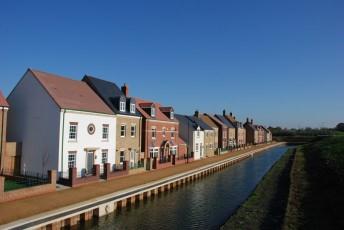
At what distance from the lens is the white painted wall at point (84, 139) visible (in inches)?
1126

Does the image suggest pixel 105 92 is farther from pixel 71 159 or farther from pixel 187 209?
pixel 187 209

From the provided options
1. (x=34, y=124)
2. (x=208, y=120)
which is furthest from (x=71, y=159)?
(x=208, y=120)

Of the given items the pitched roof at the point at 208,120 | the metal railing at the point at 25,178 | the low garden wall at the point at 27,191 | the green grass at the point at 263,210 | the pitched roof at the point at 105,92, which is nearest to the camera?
the green grass at the point at 263,210

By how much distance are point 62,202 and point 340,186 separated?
20920 millimetres

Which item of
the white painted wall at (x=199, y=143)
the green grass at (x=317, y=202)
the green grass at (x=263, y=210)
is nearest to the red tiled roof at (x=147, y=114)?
the white painted wall at (x=199, y=143)

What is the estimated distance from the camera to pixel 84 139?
31031 mm

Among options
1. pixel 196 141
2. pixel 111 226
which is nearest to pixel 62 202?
pixel 111 226

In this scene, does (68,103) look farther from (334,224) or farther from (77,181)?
(334,224)

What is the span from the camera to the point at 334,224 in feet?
57.8

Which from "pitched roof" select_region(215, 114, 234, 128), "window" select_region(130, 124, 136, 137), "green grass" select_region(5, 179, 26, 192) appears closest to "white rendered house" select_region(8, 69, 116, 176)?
"green grass" select_region(5, 179, 26, 192)

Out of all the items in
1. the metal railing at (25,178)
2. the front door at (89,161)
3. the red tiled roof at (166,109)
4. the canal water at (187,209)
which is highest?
the red tiled roof at (166,109)

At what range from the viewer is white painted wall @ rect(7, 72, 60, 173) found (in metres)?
28.6

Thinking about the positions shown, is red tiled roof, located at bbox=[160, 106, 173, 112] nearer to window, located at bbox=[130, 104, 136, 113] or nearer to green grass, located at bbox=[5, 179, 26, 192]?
window, located at bbox=[130, 104, 136, 113]

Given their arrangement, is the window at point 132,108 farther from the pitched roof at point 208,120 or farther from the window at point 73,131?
the pitched roof at point 208,120
